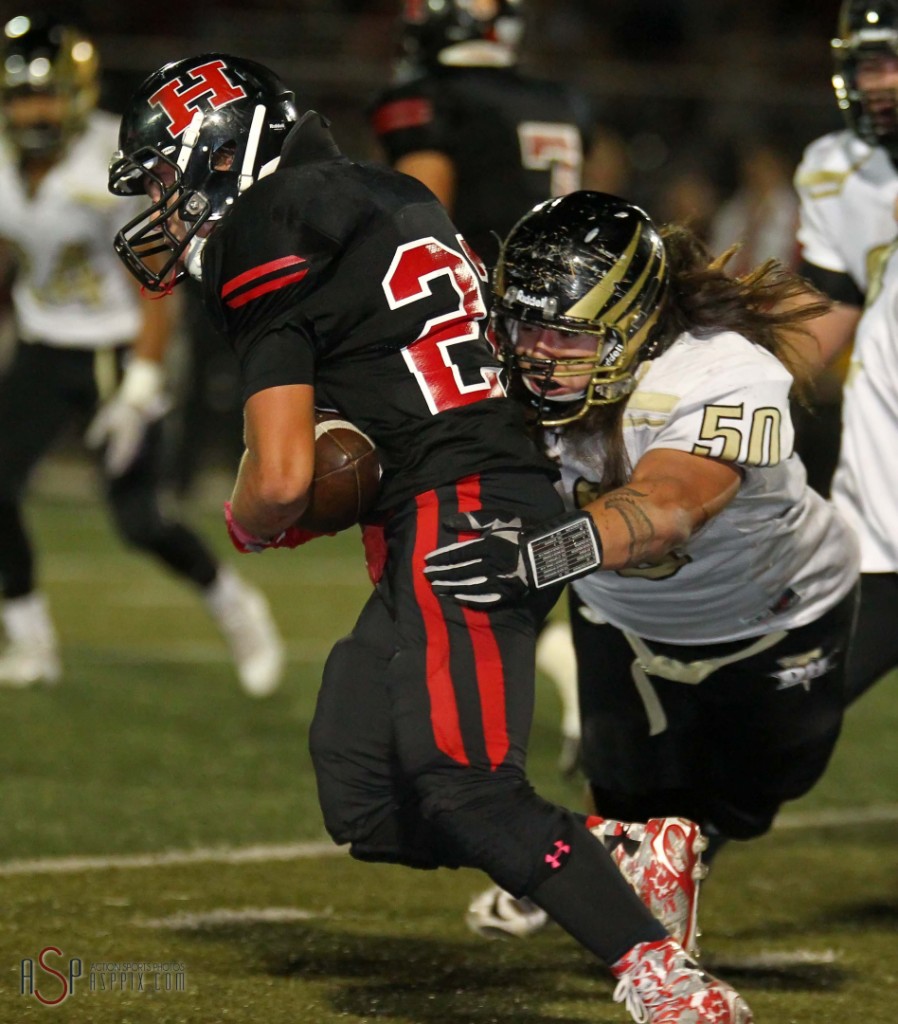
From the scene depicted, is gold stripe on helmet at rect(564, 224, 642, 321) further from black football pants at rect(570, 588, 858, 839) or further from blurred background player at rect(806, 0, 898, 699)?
blurred background player at rect(806, 0, 898, 699)

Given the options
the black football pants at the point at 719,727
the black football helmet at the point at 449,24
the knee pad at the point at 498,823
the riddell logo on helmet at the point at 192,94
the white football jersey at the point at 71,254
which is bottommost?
the white football jersey at the point at 71,254

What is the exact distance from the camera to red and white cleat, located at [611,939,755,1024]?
253 centimetres

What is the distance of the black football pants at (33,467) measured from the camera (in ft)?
19.4

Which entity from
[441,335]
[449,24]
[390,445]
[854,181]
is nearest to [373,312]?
[441,335]

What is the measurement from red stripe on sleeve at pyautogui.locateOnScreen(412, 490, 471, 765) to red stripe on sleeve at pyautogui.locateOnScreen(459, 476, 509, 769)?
0.04 meters

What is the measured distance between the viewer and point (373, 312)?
2.82 m

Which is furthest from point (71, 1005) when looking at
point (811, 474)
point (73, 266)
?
point (811, 474)

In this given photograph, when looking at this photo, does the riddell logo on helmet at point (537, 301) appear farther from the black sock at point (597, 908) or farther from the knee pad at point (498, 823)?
the black sock at point (597, 908)

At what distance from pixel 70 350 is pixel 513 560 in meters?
3.73

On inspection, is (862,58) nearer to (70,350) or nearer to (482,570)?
(482,570)

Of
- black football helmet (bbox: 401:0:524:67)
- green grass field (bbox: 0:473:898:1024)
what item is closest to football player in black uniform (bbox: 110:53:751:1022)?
green grass field (bbox: 0:473:898:1024)

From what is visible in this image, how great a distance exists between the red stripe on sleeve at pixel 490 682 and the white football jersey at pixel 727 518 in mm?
227

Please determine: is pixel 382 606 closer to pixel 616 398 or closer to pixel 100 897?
pixel 616 398

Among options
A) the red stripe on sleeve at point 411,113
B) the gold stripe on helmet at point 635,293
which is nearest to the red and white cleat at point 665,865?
the gold stripe on helmet at point 635,293
